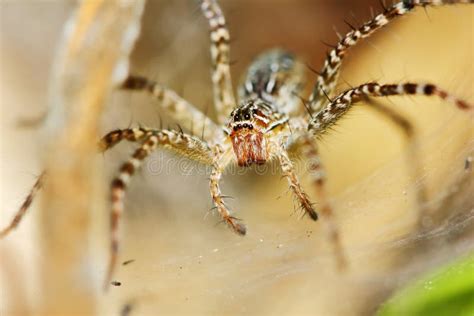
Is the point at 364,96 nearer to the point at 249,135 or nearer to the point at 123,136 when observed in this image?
the point at 249,135

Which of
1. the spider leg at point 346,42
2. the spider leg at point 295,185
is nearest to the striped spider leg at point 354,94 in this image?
the spider leg at point 346,42

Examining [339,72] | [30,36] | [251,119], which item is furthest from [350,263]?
[30,36]

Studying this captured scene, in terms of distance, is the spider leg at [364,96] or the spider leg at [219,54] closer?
the spider leg at [364,96]

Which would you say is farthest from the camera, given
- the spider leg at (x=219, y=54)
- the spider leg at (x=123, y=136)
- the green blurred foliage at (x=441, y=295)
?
the spider leg at (x=219, y=54)

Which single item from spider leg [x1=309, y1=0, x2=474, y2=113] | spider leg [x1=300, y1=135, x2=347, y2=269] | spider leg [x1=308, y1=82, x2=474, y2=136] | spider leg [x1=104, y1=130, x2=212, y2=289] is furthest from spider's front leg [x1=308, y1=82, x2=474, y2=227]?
spider leg [x1=104, y1=130, x2=212, y2=289]

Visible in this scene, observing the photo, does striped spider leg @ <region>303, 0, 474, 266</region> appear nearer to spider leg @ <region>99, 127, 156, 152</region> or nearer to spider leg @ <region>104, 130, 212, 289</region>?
spider leg @ <region>104, 130, 212, 289</region>

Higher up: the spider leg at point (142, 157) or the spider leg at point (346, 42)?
the spider leg at point (346, 42)

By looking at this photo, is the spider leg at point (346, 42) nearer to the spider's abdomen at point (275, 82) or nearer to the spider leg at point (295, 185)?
the spider's abdomen at point (275, 82)

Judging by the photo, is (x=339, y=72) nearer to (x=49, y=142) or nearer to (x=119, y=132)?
(x=119, y=132)
